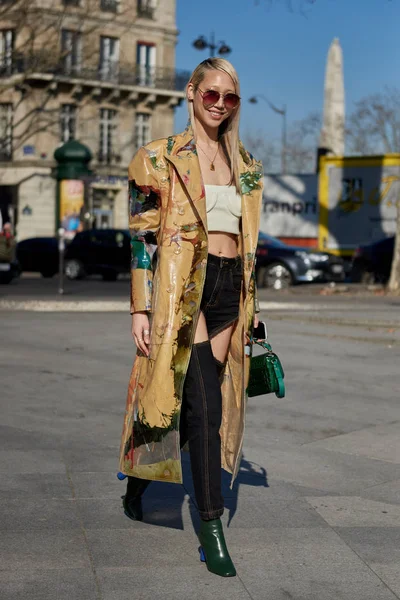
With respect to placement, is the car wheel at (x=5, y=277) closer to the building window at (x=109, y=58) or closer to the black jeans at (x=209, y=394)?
the black jeans at (x=209, y=394)

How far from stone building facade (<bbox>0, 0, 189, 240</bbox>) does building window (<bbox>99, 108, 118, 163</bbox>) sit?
2.0 inches

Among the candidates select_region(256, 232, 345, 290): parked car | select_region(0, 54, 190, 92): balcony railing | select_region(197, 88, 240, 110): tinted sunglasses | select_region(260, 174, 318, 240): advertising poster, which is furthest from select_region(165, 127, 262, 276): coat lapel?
select_region(0, 54, 190, 92): balcony railing

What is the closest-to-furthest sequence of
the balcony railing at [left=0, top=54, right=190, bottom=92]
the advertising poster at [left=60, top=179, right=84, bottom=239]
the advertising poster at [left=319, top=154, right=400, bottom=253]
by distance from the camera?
the advertising poster at [left=319, top=154, right=400, bottom=253], the advertising poster at [left=60, top=179, right=84, bottom=239], the balcony railing at [left=0, top=54, right=190, bottom=92]

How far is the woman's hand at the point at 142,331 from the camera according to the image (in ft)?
14.3

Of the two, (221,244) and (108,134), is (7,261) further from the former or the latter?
(108,134)

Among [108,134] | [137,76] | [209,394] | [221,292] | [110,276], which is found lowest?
[110,276]

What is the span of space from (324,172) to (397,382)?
22087 mm

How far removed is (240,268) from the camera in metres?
4.49

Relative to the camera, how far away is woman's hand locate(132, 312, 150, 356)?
4.36 metres

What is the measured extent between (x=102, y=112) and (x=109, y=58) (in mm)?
2721

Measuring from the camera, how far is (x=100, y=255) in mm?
31453

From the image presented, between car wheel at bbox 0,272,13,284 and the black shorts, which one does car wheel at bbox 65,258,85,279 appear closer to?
car wheel at bbox 0,272,13,284

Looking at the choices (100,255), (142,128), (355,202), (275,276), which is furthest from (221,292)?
(142,128)

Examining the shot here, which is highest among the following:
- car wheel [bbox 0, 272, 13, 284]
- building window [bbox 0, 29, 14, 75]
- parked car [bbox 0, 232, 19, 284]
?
building window [bbox 0, 29, 14, 75]
